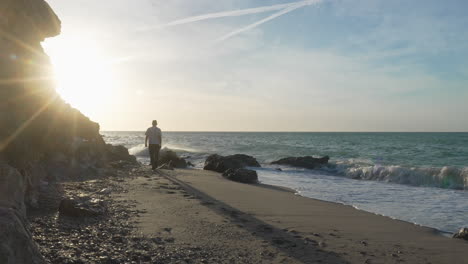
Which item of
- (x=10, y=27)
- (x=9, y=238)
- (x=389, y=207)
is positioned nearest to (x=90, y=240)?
(x=9, y=238)

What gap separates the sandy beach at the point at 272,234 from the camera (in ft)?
13.5

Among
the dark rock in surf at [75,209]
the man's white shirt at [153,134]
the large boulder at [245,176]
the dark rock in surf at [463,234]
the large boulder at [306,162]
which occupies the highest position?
the man's white shirt at [153,134]

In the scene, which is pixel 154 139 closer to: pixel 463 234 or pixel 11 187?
pixel 11 187

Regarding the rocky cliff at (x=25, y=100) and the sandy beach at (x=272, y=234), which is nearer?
the sandy beach at (x=272, y=234)

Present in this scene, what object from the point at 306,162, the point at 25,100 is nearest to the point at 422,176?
the point at 306,162

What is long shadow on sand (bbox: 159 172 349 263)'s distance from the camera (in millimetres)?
4113

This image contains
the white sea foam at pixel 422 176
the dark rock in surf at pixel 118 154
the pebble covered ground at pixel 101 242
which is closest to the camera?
the pebble covered ground at pixel 101 242

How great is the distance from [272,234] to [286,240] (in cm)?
34

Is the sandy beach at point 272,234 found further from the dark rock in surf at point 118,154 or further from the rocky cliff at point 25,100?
the dark rock in surf at point 118,154

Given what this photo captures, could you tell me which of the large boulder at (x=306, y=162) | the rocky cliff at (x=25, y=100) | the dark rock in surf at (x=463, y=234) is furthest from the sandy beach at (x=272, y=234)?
the large boulder at (x=306, y=162)

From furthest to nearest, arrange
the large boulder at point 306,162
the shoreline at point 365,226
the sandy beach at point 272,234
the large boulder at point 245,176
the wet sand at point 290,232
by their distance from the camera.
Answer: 1. the large boulder at point 306,162
2. the large boulder at point 245,176
3. the shoreline at point 365,226
4. the wet sand at point 290,232
5. the sandy beach at point 272,234

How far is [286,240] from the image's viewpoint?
15.5ft

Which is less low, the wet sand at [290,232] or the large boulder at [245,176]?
the wet sand at [290,232]

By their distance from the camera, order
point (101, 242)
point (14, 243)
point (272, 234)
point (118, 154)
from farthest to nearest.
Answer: point (118, 154), point (272, 234), point (101, 242), point (14, 243)
